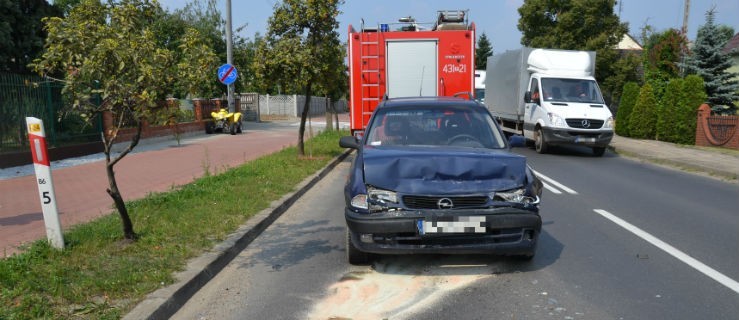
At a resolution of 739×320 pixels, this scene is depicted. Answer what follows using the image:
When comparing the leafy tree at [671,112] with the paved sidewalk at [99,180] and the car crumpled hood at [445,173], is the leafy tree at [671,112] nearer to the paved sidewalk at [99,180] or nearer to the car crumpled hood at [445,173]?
the paved sidewalk at [99,180]

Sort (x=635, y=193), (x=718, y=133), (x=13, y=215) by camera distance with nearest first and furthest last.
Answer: (x=13, y=215) → (x=635, y=193) → (x=718, y=133)

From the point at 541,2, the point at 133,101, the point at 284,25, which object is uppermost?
the point at 541,2

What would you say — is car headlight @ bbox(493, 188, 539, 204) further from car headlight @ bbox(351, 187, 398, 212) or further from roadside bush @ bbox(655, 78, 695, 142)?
roadside bush @ bbox(655, 78, 695, 142)

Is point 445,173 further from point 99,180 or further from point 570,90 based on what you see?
point 570,90

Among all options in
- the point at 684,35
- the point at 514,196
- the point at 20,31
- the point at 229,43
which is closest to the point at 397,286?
the point at 514,196

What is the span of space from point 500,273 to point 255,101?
117ft

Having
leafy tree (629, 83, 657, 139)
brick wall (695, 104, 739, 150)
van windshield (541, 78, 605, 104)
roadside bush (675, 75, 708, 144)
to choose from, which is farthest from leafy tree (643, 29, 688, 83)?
van windshield (541, 78, 605, 104)

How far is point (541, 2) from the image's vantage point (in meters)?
39.7

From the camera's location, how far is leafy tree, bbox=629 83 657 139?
72.6 feet

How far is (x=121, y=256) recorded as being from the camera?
5.29 meters

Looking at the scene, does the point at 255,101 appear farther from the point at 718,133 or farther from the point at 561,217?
the point at 561,217

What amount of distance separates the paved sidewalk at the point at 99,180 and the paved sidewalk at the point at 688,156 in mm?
10754

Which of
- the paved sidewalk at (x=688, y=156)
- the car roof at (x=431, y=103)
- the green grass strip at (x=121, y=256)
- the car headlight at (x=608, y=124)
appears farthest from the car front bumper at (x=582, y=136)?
the car roof at (x=431, y=103)

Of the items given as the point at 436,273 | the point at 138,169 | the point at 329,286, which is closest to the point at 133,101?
the point at 329,286
